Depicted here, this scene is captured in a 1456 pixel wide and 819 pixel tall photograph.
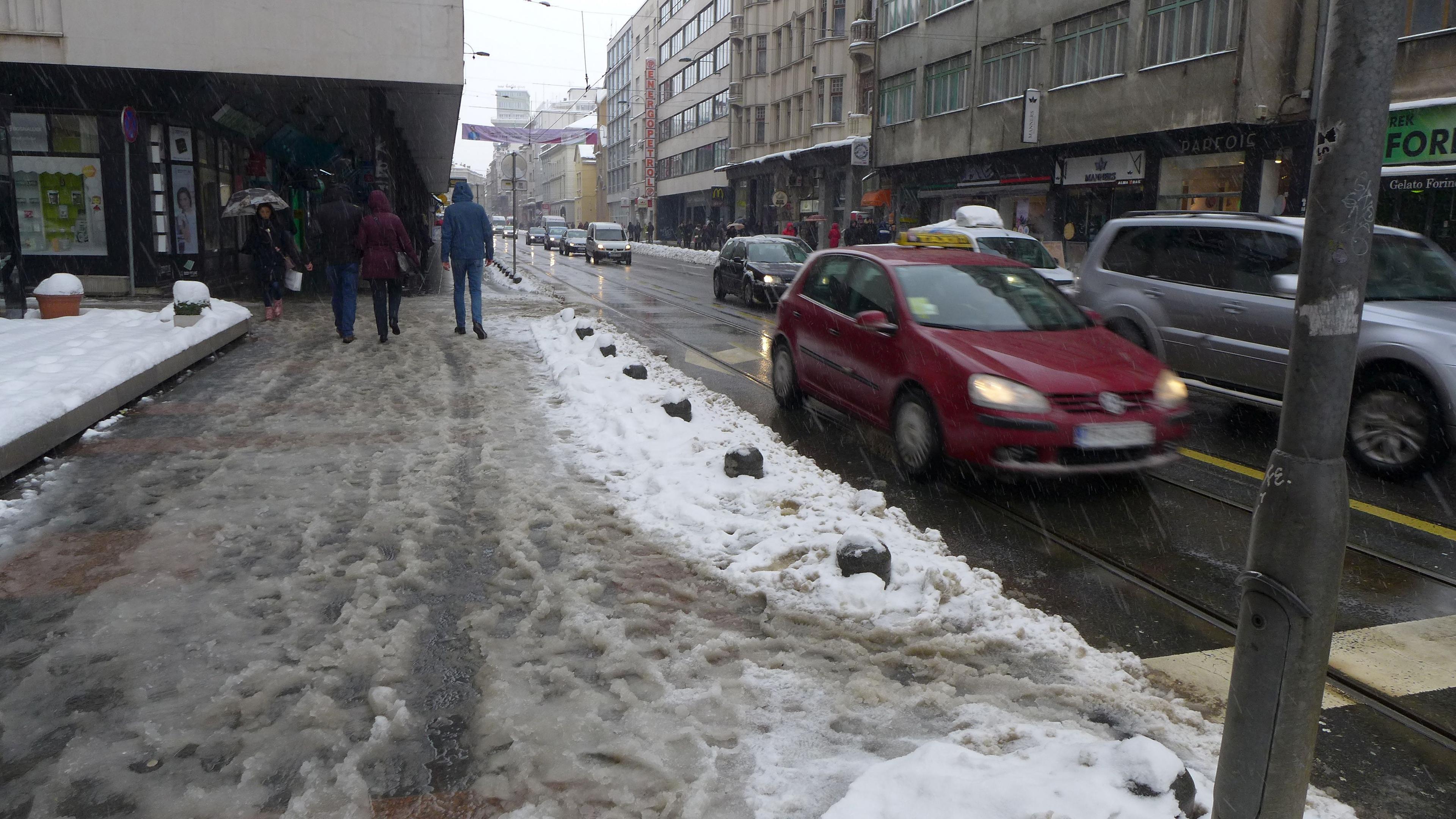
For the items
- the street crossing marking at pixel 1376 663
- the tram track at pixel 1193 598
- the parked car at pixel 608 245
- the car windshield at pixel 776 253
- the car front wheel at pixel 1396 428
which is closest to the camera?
the tram track at pixel 1193 598

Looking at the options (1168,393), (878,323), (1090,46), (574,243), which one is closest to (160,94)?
(878,323)

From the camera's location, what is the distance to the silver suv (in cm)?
681

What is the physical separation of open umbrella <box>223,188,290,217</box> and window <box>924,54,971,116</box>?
21651mm

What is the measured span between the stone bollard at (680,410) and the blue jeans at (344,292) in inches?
254

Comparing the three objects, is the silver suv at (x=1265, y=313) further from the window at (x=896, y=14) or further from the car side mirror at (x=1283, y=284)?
the window at (x=896, y=14)

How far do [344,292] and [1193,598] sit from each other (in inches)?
430

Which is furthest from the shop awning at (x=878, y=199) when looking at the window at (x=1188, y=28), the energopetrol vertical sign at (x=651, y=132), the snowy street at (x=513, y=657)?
the energopetrol vertical sign at (x=651, y=132)

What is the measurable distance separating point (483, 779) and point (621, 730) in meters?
0.47

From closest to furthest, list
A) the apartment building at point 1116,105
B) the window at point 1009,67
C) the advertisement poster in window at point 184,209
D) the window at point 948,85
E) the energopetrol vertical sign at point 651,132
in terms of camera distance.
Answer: the advertisement poster in window at point 184,209 < the apartment building at point 1116,105 < the window at point 1009,67 < the window at point 948,85 < the energopetrol vertical sign at point 651,132

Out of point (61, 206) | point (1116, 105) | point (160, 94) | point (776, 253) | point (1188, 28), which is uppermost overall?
point (1188, 28)

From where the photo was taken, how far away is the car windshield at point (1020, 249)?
16.0m

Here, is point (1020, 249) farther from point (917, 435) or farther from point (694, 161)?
point (694, 161)

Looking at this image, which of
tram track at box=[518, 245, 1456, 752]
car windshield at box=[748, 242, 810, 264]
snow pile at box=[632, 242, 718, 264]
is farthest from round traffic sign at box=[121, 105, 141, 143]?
snow pile at box=[632, 242, 718, 264]

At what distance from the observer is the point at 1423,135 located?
17250mm
